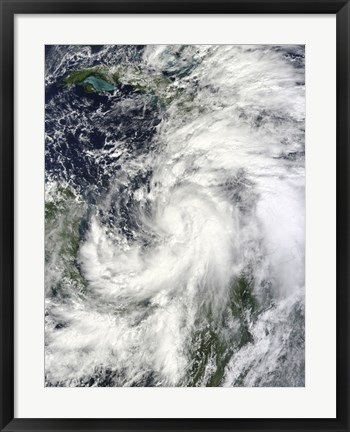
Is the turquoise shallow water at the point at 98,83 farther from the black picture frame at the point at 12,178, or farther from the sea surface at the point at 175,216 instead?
the black picture frame at the point at 12,178

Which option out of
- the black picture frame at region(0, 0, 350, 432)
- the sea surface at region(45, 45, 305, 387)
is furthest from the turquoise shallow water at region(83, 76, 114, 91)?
the black picture frame at region(0, 0, 350, 432)

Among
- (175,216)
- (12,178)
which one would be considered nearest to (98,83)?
(12,178)

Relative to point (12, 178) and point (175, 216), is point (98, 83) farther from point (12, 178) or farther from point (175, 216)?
point (175, 216)

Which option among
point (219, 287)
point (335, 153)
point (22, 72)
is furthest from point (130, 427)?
point (22, 72)

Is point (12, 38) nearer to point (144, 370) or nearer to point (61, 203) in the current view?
point (61, 203)

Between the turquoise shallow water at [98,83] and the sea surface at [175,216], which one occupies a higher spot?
the turquoise shallow water at [98,83]

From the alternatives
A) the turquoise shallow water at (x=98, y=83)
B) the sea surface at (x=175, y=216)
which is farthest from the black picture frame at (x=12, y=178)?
the turquoise shallow water at (x=98, y=83)
